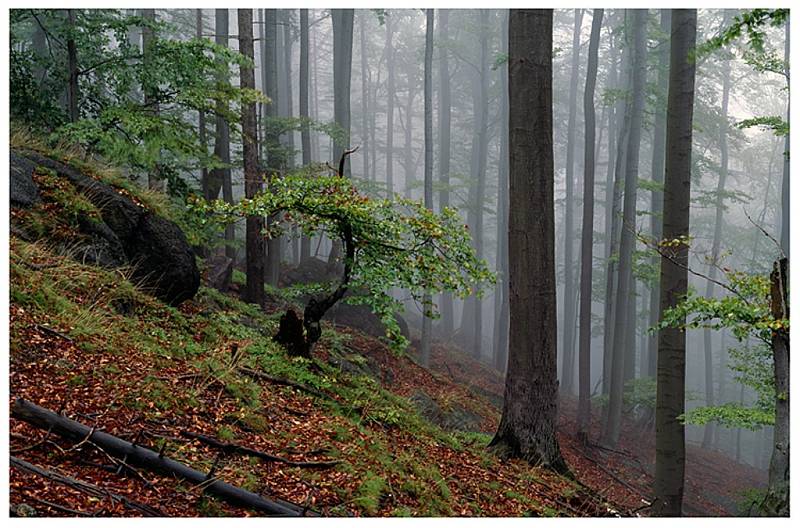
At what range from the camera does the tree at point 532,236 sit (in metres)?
6.86

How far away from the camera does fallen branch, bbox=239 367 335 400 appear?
594cm

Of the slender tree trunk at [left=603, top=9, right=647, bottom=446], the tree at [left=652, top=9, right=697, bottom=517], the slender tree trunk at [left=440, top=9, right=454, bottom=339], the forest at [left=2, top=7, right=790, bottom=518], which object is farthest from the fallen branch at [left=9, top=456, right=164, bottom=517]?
the slender tree trunk at [left=440, top=9, right=454, bottom=339]

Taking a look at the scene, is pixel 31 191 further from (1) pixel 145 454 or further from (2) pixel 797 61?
(2) pixel 797 61

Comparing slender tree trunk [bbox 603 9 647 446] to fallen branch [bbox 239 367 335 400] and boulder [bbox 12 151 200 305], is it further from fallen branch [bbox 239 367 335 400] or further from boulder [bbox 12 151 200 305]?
boulder [bbox 12 151 200 305]

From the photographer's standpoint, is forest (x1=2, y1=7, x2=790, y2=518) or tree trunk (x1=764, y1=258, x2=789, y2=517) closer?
forest (x1=2, y1=7, x2=790, y2=518)

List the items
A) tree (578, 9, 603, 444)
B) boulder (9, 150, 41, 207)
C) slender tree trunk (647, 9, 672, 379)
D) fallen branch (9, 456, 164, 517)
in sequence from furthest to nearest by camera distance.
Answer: slender tree trunk (647, 9, 672, 379) → tree (578, 9, 603, 444) → boulder (9, 150, 41, 207) → fallen branch (9, 456, 164, 517)

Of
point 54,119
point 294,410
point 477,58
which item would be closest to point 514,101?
point 294,410

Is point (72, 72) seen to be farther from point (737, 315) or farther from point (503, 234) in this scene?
point (503, 234)

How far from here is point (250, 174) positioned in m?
9.49

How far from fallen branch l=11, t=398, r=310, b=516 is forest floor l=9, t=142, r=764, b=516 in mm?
48

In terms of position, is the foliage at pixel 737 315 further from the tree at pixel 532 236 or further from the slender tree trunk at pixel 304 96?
the slender tree trunk at pixel 304 96

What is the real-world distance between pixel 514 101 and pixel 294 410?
4299mm

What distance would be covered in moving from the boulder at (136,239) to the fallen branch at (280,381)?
186 centimetres

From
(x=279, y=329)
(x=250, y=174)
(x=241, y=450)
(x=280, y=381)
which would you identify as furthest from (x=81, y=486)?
(x=250, y=174)
